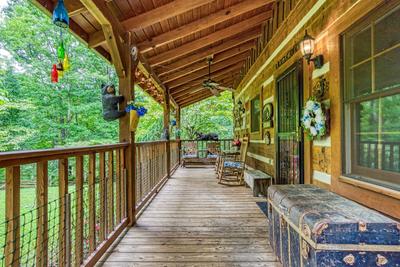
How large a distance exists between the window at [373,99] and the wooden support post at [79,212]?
214 centimetres

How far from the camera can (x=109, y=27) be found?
8.88ft

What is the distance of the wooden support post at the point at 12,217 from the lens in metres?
1.23

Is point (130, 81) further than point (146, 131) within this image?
No

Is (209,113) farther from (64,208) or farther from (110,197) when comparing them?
(64,208)

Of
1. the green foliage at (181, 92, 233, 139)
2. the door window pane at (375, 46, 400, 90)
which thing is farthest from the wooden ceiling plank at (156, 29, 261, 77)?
the green foliage at (181, 92, 233, 139)

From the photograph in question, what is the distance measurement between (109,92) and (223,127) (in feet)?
41.0

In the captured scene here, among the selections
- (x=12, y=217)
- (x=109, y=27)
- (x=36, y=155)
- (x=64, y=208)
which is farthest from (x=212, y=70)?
(x=12, y=217)

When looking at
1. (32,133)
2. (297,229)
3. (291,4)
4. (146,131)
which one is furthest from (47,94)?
(297,229)

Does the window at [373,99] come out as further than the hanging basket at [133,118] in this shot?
No

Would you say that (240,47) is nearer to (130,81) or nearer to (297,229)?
(130,81)

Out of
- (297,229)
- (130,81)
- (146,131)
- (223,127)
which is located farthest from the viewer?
(223,127)

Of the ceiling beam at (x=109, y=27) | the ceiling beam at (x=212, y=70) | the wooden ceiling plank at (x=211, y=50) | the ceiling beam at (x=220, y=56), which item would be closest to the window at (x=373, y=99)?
the ceiling beam at (x=109, y=27)

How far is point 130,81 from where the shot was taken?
10.4 ft

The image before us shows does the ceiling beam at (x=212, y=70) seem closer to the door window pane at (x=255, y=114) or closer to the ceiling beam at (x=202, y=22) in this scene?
the door window pane at (x=255, y=114)
